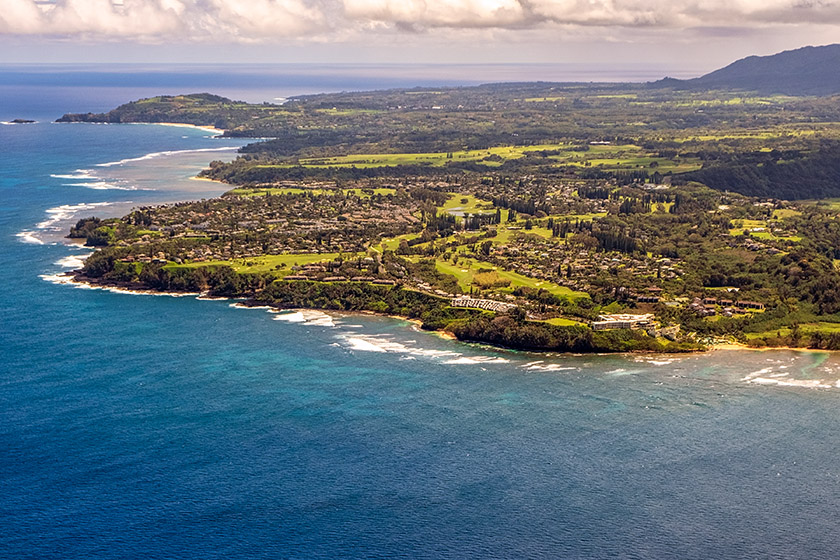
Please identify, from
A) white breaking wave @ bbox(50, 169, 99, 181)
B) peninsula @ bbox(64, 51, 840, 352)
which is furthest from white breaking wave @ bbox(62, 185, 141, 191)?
peninsula @ bbox(64, 51, 840, 352)

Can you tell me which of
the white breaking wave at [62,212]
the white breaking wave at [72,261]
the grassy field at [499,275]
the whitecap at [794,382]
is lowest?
the whitecap at [794,382]

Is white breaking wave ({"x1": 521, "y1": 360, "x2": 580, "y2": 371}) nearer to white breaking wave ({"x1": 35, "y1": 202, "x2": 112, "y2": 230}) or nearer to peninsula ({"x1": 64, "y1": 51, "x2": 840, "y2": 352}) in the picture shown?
peninsula ({"x1": 64, "y1": 51, "x2": 840, "y2": 352})

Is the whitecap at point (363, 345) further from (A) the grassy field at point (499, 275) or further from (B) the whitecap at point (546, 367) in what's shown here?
(A) the grassy field at point (499, 275)

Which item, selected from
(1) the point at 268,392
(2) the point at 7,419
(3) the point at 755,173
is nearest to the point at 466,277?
(1) the point at 268,392

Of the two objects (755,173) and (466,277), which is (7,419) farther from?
(755,173)

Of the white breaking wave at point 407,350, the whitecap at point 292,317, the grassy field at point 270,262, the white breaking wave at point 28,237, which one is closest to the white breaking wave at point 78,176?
the white breaking wave at point 28,237

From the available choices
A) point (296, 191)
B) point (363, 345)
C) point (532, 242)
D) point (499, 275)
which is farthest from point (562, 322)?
point (296, 191)
